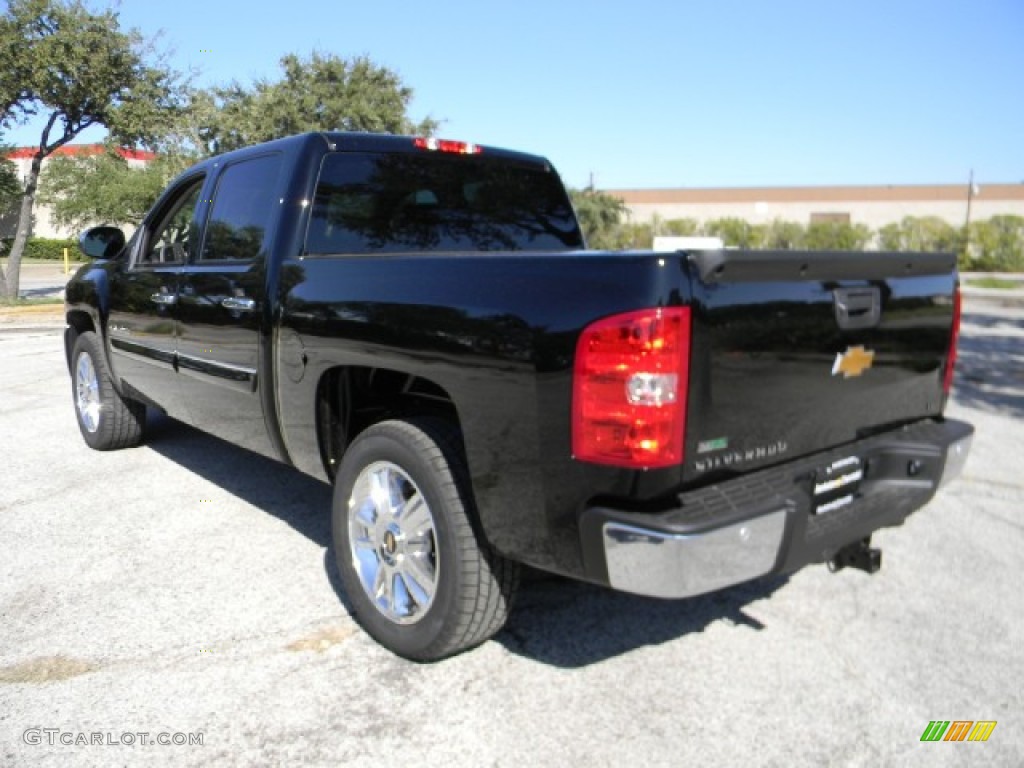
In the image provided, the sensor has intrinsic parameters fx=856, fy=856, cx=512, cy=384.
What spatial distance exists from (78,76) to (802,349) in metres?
17.3

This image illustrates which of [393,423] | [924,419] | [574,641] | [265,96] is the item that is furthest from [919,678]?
[265,96]

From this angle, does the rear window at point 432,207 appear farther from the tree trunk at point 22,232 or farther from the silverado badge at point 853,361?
the tree trunk at point 22,232

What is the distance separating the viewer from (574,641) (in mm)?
3234

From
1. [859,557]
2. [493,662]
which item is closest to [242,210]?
[493,662]

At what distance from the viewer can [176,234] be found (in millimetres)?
4973

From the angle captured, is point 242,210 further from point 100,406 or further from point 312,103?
point 312,103

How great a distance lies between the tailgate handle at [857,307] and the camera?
8.94ft

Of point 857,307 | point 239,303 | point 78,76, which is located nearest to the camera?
point 857,307

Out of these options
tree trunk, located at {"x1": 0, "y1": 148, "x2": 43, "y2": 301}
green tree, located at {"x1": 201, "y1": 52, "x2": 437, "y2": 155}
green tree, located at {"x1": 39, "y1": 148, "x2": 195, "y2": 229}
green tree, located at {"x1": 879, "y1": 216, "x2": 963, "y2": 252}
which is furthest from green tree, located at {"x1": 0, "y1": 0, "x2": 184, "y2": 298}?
green tree, located at {"x1": 879, "y1": 216, "x2": 963, "y2": 252}

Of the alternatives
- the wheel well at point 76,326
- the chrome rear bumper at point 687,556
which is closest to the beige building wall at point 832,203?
the wheel well at point 76,326

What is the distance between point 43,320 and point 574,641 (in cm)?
1633

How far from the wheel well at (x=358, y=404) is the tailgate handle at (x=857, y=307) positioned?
4.64 feet

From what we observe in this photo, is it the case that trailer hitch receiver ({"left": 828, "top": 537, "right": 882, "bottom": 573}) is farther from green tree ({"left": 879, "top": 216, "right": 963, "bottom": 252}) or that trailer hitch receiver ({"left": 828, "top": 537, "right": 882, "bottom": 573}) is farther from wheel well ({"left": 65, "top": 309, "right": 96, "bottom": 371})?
green tree ({"left": 879, "top": 216, "right": 963, "bottom": 252})

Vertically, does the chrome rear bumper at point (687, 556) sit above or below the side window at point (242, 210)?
below
